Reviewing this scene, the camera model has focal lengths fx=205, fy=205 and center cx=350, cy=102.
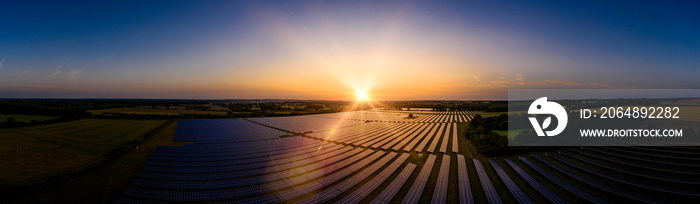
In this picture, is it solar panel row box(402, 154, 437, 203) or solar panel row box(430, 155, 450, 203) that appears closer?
solar panel row box(430, 155, 450, 203)

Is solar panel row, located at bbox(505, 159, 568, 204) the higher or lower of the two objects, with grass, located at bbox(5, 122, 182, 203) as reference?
higher

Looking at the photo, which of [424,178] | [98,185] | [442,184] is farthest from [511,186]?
[98,185]

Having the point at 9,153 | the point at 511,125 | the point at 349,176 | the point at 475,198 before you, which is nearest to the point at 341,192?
the point at 349,176

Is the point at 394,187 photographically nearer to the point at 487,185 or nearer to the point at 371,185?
the point at 371,185

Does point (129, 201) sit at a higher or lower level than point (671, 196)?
lower

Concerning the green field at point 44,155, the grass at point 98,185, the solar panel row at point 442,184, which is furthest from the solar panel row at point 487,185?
the green field at point 44,155

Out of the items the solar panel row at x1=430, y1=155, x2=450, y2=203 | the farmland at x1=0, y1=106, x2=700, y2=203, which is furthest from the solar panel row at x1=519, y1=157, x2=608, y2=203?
the solar panel row at x1=430, y1=155, x2=450, y2=203

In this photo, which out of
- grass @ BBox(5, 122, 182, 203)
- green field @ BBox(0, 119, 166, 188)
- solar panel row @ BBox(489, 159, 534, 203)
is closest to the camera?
grass @ BBox(5, 122, 182, 203)

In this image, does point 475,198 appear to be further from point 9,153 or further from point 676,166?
point 9,153

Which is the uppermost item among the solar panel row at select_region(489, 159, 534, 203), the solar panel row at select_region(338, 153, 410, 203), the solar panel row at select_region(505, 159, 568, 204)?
the solar panel row at select_region(505, 159, 568, 204)

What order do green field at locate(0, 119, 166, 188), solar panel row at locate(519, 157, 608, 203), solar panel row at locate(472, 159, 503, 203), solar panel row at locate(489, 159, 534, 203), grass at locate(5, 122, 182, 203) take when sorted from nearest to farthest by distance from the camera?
solar panel row at locate(519, 157, 608, 203) < grass at locate(5, 122, 182, 203) < solar panel row at locate(489, 159, 534, 203) < solar panel row at locate(472, 159, 503, 203) < green field at locate(0, 119, 166, 188)

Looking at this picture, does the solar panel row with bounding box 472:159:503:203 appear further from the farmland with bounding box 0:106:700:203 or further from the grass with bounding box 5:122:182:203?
the grass with bounding box 5:122:182:203
